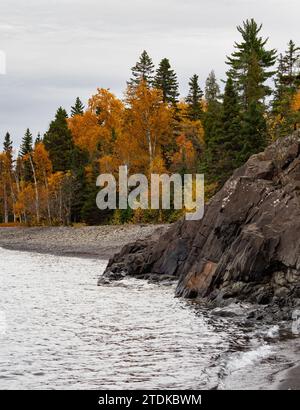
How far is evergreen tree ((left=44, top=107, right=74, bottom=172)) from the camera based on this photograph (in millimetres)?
87750

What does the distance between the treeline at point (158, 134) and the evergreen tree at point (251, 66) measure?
102 mm

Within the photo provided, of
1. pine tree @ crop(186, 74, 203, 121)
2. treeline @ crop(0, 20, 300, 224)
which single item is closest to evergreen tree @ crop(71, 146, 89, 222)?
treeline @ crop(0, 20, 300, 224)

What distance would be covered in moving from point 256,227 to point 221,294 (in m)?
3.22

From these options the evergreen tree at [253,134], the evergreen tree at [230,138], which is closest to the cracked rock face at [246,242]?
the evergreen tree at [253,134]

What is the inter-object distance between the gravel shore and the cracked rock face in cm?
1380

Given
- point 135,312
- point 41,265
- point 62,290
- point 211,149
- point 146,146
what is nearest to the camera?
point 135,312

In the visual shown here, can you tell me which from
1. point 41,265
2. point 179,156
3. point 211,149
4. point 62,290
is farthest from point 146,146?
point 62,290

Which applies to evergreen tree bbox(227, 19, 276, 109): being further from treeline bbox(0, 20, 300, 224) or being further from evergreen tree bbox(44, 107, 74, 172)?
evergreen tree bbox(44, 107, 74, 172)

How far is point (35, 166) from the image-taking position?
86.4 metres

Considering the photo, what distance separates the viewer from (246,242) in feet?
84.5

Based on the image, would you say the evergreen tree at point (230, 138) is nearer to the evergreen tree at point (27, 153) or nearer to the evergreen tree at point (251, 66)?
the evergreen tree at point (251, 66)

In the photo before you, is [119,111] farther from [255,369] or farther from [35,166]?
[255,369]

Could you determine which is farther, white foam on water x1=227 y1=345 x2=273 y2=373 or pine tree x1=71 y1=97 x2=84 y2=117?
pine tree x1=71 y1=97 x2=84 y2=117

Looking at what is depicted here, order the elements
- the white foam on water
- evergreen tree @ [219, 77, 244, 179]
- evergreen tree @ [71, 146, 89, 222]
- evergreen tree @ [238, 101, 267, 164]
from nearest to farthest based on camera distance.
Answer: the white foam on water < evergreen tree @ [238, 101, 267, 164] < evergreen tree @ [219, 77, 244, 179] < evergreen tree @ [71, 146, 89, 222]
